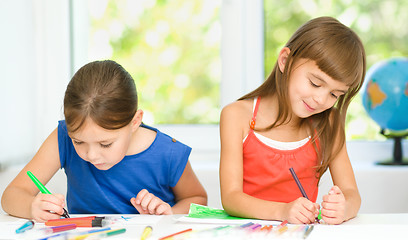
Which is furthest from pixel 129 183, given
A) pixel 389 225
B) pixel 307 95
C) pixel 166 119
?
pixel 166 119

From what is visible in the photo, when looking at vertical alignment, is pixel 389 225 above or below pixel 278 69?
below

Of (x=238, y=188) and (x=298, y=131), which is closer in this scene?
(x=238, y=188)

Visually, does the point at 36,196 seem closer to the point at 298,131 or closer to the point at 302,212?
the point at 302,212

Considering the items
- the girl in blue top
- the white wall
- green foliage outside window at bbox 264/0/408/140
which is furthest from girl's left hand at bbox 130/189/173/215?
green foliage outside window at bbox 264/0/408/140

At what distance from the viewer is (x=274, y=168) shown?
1.21m

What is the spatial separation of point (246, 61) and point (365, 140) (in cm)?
59

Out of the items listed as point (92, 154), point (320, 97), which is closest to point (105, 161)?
point (92, 154)

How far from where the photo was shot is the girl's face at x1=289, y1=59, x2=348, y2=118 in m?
1.05

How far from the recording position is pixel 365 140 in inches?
80.0

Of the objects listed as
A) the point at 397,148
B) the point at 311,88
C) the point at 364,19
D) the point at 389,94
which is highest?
the point at 364,19

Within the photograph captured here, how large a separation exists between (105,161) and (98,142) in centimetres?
5

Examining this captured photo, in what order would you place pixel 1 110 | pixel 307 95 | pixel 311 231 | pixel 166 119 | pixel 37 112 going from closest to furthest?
1. pixel 311 231
2. pixel 307 95
3. pixel 1 110
4. pixel 37 112
5. pixel 166 119

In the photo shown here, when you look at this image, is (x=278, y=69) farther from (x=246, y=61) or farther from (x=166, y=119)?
(x=166, y=119)

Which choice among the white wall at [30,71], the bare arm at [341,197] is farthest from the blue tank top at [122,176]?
the white wall at [30,71]
